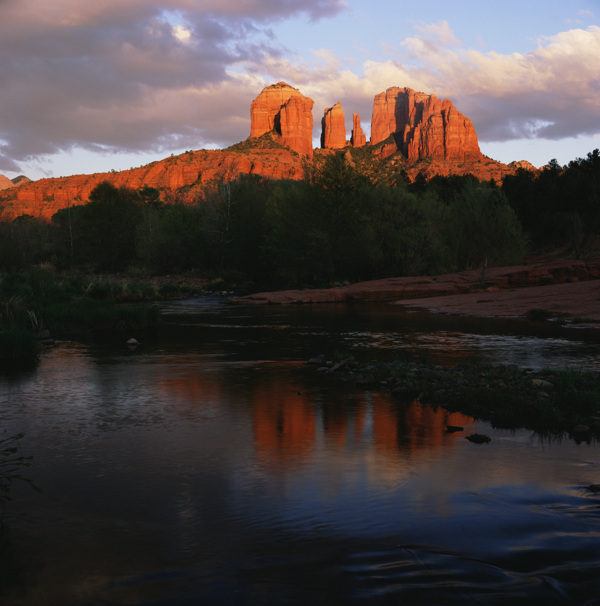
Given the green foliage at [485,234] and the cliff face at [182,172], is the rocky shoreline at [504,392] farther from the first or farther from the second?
the cliff face at [182,172]

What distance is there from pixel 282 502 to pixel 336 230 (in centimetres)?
5062

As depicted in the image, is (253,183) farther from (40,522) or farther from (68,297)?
(40,522)

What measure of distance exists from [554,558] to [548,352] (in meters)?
13.7

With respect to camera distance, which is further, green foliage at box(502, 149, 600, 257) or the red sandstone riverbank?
green foliage at box(502, 149, 600, 257)

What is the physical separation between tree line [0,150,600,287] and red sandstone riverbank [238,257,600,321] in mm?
7674

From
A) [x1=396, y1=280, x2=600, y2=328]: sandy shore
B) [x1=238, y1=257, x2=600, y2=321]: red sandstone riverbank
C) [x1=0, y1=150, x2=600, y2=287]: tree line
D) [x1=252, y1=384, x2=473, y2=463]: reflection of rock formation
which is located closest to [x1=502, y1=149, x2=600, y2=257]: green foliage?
[x1=0, y1=150, x2=600, y2=287]: tree line

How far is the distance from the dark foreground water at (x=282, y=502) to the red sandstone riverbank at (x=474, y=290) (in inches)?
1018

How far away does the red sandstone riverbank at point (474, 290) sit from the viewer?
Answer: 36.2 metres

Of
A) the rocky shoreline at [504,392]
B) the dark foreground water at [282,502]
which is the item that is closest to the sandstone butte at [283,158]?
the rocky shoreline at [504,392]

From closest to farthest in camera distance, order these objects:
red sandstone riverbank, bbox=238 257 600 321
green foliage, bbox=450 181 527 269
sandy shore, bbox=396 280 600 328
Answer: sandy shore, bbox=396 280 600 328 < red sandstone riverbank, bbox=238 257 600 321 < green foliage, bbox=450 181 527 269

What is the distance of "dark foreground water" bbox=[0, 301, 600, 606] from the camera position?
4.85m

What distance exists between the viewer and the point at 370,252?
5341 centimetres

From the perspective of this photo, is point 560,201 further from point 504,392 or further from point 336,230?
point 504,392

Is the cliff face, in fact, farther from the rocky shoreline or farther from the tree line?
the rocky shoreline
